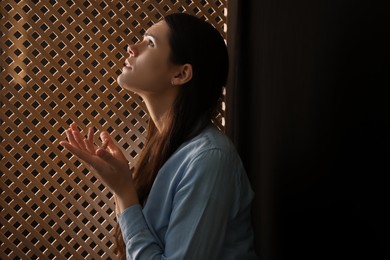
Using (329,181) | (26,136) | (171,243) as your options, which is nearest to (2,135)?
(26,136)

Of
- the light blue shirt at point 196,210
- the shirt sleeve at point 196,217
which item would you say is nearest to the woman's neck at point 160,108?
the light blue shirt at point 196,210

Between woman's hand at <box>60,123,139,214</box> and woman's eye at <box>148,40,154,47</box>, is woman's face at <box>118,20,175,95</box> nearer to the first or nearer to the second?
woman's eye at <box>148,40,154,47</box>

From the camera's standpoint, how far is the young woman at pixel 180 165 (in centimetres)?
115

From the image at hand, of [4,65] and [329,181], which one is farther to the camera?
[4,65]

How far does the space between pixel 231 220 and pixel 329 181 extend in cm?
25

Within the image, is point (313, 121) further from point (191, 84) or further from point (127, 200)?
point (127, 200)

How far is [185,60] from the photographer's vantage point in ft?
4.38

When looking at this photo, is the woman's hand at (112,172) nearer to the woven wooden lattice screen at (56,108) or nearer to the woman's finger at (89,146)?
the woman's finger at (89,146)

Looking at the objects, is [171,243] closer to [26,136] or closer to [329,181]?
[329,181]

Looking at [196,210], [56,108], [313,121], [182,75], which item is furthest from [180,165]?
[56,108]

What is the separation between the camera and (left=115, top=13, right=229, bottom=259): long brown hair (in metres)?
1.33

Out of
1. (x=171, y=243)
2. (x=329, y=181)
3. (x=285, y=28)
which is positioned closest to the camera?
(x=171, y=243)

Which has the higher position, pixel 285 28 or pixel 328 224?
pixel 285 28

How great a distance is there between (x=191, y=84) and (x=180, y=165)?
0.21 metres
